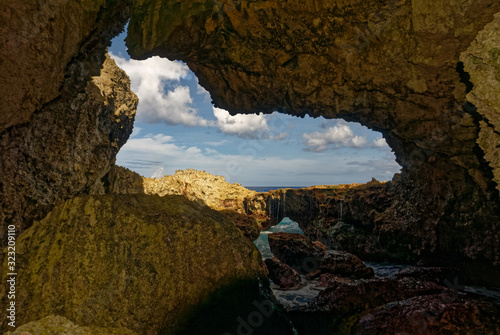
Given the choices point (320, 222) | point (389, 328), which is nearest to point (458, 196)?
point (389, 328)

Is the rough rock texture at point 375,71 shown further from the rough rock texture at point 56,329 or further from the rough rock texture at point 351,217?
the rough rock texture at point 56,329

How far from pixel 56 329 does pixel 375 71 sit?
8789 mm

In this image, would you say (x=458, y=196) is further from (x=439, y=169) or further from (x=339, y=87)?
(x=339, y=87)

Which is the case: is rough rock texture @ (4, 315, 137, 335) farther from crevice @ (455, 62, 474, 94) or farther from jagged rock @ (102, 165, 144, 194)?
crevice @ (455, 62, 474, 94)

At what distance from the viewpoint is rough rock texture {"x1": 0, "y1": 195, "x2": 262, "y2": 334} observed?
142 inches

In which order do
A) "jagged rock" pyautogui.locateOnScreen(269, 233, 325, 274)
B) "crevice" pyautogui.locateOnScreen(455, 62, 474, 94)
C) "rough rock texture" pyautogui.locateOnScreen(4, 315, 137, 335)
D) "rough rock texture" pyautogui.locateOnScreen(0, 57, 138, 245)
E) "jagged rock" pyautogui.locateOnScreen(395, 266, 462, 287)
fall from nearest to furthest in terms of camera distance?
"rough rock texture" pyautogui.locateOnScreen(4, 315, 137, 335) → "rough rock texture" pyautogui.locateOnScreen(0, 57, 138, 245) → "crevice" pyautogui.locateOnScreen(455, 62, 474, 94) → "jagged rock" pyautogui.locateOnScreen(395, 266, 462, 287) → "jagged rock" pyautogui.locateOnScreen(269, 233, 325, 274)

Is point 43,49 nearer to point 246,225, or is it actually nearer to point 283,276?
point 283,276

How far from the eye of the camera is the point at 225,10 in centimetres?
641

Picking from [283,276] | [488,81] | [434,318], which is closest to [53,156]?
[434,318]

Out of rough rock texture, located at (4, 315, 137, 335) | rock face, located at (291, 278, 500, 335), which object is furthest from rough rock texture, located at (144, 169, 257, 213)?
rough rock texture, located at (4, 315, 137, 335)

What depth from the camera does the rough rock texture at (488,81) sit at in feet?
17.4

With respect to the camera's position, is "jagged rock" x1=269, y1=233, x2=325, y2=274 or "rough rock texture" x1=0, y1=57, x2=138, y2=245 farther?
"jagged rock" x1=269, y1=233, x2=325, y2=274

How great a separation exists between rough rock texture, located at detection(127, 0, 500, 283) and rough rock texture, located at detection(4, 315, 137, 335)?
595cm

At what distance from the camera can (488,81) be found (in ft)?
17.8
